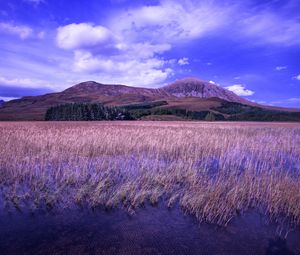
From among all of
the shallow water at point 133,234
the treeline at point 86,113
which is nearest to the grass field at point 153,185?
the shallow water at point 133,234

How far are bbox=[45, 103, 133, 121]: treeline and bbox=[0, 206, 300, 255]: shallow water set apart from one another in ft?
229

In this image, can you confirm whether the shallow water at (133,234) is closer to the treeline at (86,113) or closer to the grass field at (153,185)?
the grass field at (153,185)

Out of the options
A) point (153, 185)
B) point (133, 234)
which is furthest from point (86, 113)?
point (133, 234)

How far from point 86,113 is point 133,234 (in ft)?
235

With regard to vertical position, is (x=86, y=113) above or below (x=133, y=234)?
below

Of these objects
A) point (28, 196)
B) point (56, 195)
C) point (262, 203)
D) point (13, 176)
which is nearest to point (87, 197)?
point (56, 195)

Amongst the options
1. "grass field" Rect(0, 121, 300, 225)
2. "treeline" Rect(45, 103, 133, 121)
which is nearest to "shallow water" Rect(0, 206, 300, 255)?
"grass field" Rect(0, 121, 300, 225)

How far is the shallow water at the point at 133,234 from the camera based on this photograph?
14.1 feet

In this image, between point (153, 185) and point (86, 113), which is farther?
point (86, 113)

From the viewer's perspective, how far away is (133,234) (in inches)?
190

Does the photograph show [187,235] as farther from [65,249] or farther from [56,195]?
[56,195]

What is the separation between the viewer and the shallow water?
4.31m

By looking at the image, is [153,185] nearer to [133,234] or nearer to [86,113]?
[133,234]

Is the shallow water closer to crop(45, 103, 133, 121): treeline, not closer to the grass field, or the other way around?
the grass field
